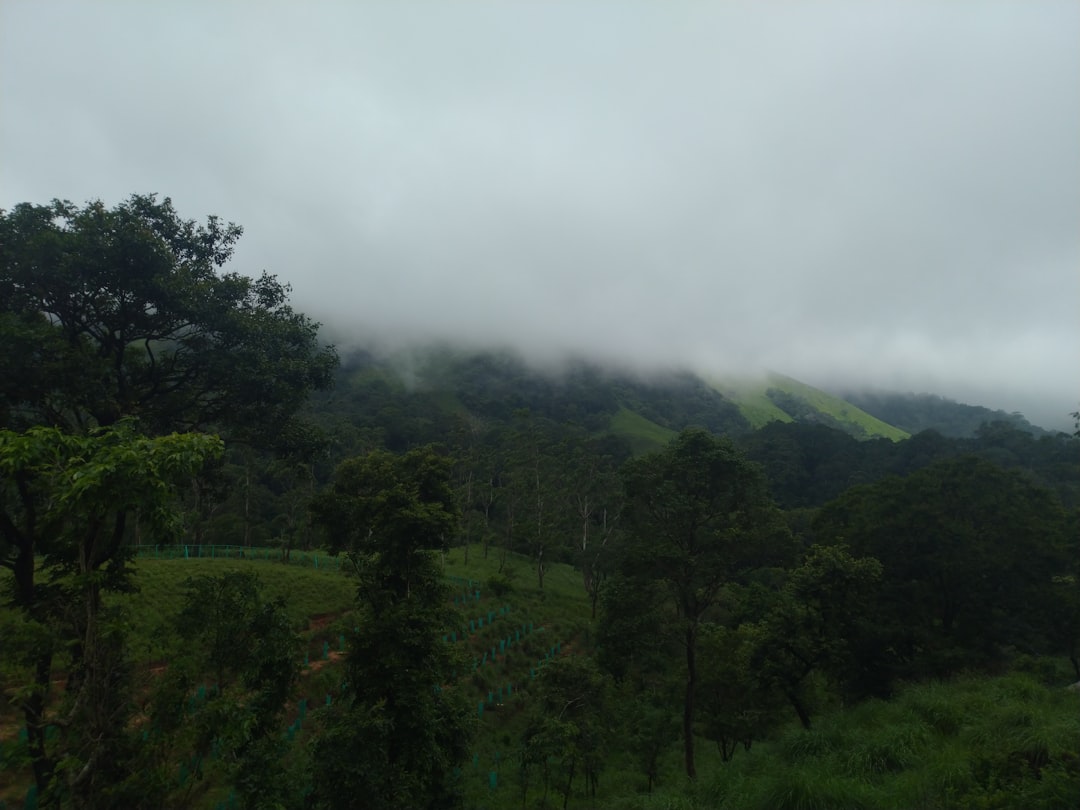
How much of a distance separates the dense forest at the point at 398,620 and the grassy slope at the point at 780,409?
4814 inches

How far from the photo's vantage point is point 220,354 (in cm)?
1366

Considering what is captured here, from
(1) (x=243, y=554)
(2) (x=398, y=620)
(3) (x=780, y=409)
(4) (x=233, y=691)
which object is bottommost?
(1) (x=243, y=554)

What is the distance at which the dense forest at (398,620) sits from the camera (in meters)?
8.08

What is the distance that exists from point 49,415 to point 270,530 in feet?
150

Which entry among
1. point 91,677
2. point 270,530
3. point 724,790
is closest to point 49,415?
point 91,677

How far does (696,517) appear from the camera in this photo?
61.4 feet

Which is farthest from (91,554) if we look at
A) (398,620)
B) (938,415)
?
(938,415)

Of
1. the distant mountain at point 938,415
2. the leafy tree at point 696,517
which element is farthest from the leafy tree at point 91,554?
the distant mountain at point 938,415

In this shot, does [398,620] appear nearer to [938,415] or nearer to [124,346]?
[124,346]

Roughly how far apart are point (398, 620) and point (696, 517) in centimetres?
1057

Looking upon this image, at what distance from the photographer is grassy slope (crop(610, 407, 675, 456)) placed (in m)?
101

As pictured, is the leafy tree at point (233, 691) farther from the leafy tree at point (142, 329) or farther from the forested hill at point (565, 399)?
the forested hill at point (565, 399)

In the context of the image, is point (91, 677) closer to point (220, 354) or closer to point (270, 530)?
point (220, 354)

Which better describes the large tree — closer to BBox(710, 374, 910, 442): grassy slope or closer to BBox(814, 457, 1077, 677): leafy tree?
BBox(814, 457, 1077, 677): leafy tree
